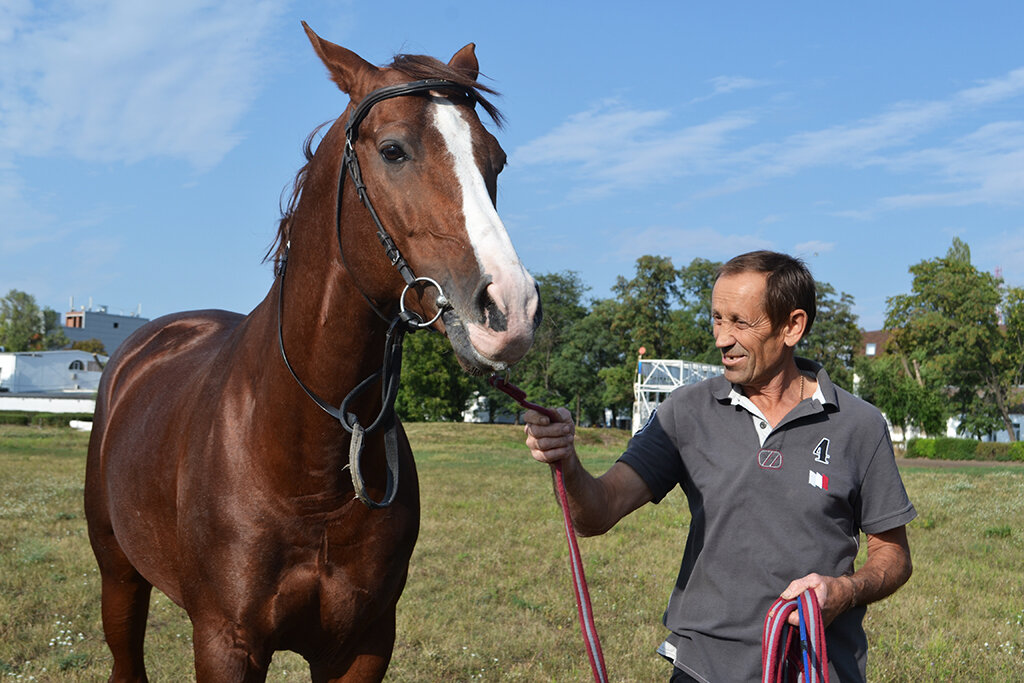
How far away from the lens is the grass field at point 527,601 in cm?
494

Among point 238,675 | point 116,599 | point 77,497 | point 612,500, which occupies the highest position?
point 612,500

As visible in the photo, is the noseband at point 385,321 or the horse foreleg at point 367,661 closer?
the noseband at point 385,321

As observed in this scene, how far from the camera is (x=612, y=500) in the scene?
256 cm

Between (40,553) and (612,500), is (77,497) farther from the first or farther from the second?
(612,500)

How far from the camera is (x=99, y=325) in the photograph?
110000 mm

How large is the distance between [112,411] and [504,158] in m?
2.99

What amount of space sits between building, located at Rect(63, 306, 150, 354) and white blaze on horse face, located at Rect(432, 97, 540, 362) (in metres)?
116

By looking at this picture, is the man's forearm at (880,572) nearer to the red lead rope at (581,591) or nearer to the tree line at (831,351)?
the red lead rope at (581,591)

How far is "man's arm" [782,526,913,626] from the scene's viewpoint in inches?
80.9

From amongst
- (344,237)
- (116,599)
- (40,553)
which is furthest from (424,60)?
(40,553)

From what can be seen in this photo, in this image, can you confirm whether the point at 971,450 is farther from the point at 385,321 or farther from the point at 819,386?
the point at 385,321

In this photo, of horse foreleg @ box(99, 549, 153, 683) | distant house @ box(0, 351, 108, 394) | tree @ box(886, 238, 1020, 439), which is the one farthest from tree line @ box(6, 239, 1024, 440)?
distant house @ box(0, 351, 108, 394)

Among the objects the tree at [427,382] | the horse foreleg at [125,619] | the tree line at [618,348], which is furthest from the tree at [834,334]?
the horse foreleg at [125,619]

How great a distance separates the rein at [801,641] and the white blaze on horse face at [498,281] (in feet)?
3.30
